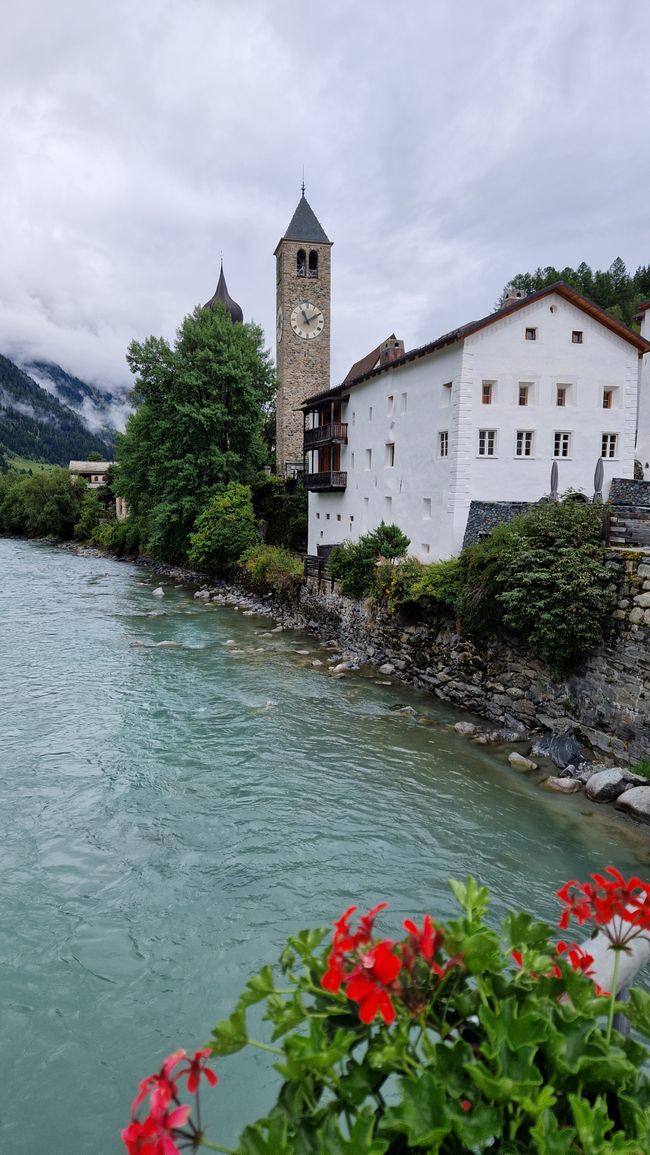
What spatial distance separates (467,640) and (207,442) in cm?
2468

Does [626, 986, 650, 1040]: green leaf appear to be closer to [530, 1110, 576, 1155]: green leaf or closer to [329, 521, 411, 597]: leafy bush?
[530, 1110, 576, 1155]: green leaf

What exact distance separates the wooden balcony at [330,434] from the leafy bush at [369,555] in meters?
7.81

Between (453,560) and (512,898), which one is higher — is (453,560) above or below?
above

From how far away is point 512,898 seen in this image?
7.96 meters

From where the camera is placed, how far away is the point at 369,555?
70.6ft

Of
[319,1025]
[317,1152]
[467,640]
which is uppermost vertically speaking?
[319,1025]

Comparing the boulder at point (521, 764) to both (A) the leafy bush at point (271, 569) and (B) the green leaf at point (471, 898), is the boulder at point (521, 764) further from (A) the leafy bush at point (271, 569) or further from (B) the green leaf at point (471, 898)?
(A) the leafy bush at point (271, 569)

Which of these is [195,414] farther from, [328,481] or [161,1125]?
[161,1125]

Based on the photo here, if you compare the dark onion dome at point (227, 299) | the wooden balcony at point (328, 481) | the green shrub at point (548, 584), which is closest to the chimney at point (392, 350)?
the wooden balcony at point (328, 481)

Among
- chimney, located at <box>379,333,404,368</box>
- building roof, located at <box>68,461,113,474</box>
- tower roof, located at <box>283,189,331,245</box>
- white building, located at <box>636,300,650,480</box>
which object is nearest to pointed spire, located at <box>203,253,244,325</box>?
tower roof, located at <box>283,189,331,245</box>

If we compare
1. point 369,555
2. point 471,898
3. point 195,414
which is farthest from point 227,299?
point 471,898

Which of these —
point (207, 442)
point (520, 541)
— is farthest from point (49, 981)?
point (207, 442)

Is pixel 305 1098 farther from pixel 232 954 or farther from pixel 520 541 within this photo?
pixel 520 541

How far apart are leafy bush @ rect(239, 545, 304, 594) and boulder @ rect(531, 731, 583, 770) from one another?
577 inches
